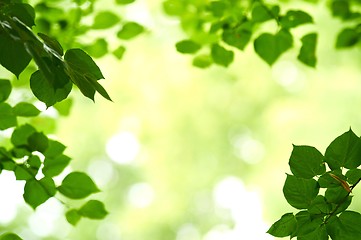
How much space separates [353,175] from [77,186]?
→ 0.45 meters

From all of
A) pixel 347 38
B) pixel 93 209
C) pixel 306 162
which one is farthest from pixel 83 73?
pixel 347 38

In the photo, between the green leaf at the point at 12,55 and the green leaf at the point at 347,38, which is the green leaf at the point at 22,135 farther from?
the green leaf at the point at 347,38

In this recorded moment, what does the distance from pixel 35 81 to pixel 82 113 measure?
14.9 feet

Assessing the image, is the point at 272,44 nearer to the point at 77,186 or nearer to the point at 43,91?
the point at 77,186

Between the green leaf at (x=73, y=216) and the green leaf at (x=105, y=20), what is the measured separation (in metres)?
0.48

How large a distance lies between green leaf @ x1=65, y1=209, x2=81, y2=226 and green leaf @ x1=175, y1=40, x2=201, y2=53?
1.51 ft

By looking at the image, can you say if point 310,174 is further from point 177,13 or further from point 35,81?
point 177,13

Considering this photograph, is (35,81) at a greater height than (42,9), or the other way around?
(42,9)

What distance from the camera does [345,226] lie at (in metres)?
0.67

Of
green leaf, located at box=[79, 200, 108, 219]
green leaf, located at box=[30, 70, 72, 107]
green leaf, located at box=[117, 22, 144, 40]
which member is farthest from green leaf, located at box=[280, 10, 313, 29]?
green leaf, located at box=[30, 70, 72, 107]

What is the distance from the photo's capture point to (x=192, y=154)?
511 cm

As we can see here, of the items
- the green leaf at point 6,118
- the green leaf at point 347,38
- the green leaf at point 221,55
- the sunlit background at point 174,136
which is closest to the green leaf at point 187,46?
the green leaf at point 221,55

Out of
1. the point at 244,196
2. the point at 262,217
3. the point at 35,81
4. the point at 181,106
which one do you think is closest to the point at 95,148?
the point at 181,106

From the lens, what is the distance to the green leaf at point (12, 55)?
63 cm
